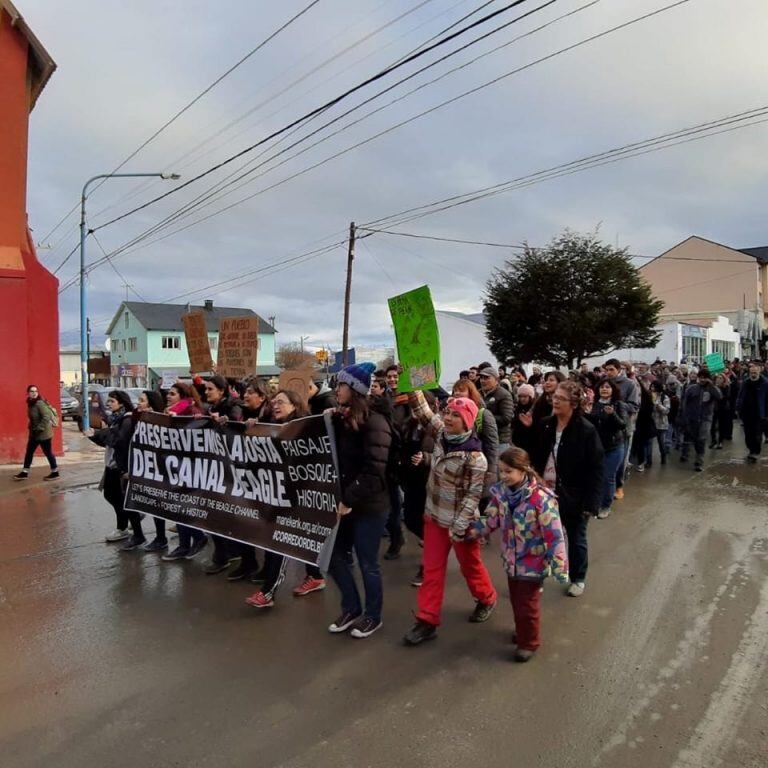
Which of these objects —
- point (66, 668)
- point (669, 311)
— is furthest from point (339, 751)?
point (669, 311)

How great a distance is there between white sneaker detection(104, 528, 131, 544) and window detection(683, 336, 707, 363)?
3683 centimetres

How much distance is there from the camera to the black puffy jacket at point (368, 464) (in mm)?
3924

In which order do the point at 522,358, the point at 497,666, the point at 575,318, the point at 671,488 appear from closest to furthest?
the point at 497,666 → the point at 671,488 → the point at 575,318 → the point at 522,358

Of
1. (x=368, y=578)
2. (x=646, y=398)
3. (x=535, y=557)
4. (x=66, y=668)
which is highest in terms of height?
(x=646, y=398)

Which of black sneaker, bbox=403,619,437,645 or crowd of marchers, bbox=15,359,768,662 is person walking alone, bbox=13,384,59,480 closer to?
crowd of marchers, bbox=15,359,768,662

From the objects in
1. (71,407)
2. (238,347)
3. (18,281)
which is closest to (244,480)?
(238,347)

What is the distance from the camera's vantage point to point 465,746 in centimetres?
288

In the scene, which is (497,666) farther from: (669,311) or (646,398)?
(669,311)

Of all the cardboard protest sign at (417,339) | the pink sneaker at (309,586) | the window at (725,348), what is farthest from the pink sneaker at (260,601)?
the window at (725,348)

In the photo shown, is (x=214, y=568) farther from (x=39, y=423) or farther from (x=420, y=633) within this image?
(x=39, y=423)

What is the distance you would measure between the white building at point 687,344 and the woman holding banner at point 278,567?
30334 millimetres

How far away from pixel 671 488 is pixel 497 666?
241 inches

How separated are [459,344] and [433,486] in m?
39.7

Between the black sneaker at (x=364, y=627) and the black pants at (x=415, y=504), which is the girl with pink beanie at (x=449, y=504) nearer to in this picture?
the black sneaker at (x=364, y=627)
